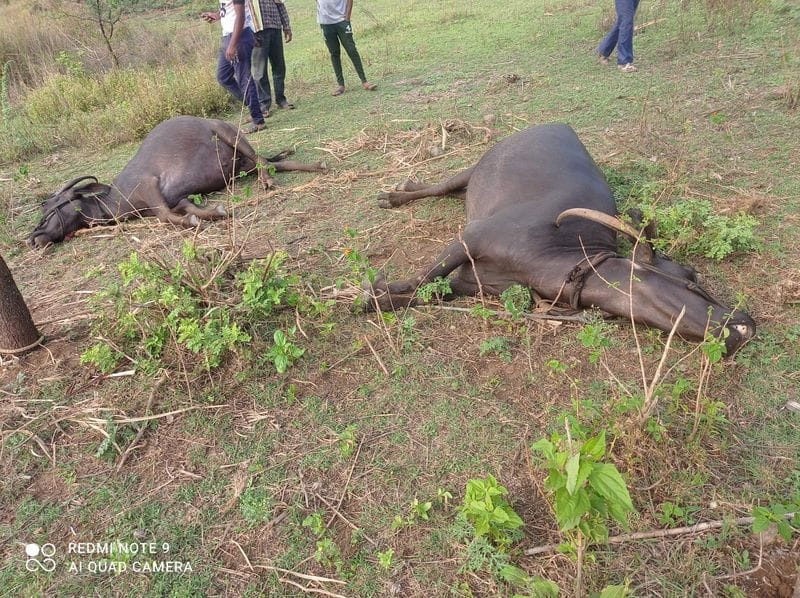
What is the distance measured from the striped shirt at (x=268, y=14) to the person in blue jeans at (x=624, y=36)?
384 cm

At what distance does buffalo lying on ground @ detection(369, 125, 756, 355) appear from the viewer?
2607mm

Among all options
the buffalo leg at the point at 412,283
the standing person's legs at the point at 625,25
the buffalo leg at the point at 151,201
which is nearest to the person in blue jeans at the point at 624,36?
the standing person's legs at the point at 625,25

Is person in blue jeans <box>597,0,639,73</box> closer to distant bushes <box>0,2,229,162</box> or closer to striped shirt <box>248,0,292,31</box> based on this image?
striped shirt <box>248,0,292,31</box>

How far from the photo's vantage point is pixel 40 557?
204 centimetres

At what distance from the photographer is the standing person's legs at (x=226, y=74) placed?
6.24 metres

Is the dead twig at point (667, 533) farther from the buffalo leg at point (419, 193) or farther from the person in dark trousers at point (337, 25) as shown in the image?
the person in dark trousers at point (337, 25)

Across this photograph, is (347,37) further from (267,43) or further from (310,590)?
(310,590)

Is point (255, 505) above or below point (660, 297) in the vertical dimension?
below

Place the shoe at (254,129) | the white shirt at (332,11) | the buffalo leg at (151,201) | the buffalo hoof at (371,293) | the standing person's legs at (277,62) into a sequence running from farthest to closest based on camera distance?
1. the white shirt at (332,11)
2. the standing person's legs at (277,62)
3. the shoe at (254,129)
4. the buffalo leg at (151,201)
5. the buffalo hoof at (371,293)

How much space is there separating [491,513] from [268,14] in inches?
247

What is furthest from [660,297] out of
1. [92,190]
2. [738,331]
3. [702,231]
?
[92,190]

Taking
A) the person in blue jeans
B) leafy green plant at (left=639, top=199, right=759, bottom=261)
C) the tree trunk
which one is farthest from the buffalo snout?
the person in blue jeans

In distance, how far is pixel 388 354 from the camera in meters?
2.84

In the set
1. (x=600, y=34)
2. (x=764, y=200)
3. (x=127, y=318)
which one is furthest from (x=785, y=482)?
(x=600, y=34)
